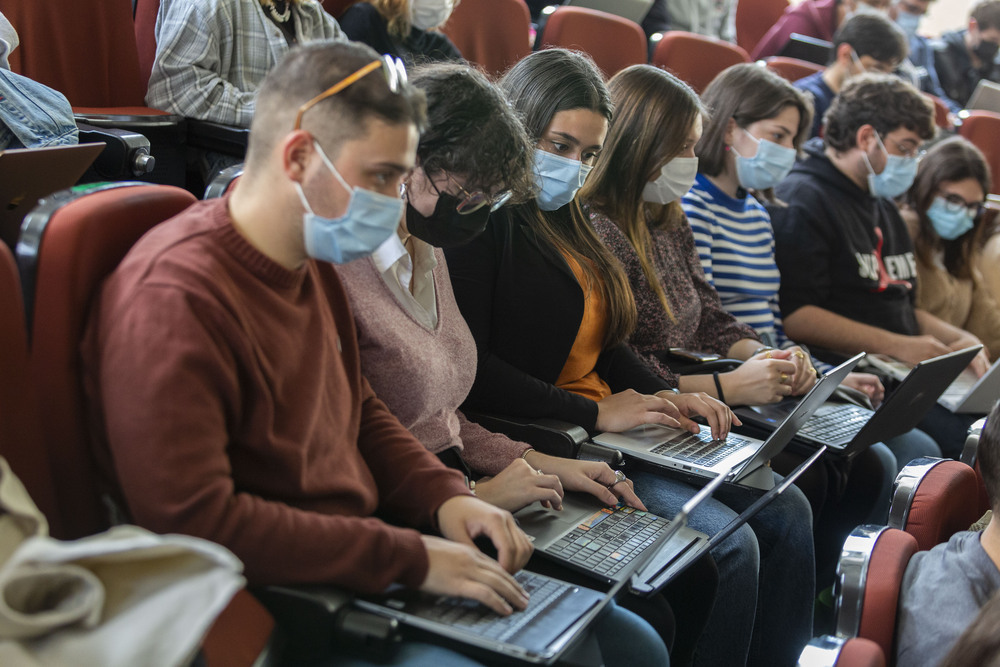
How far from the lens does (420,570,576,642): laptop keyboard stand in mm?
1073

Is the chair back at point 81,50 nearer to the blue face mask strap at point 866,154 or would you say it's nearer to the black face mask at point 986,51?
the blue face mask strap at point 866,154

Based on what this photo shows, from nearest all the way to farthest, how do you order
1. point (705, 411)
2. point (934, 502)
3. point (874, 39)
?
1. point (934, 502)
2. point (705, 411)
3. point (874, 39)

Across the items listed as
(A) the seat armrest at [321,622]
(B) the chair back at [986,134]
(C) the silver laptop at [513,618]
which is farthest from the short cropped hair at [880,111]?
(A) the seat armrest at [321,622]

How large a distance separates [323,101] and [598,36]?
9.21 ft

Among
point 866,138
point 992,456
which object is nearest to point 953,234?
point 866,138

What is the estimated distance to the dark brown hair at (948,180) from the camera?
10.7 feet

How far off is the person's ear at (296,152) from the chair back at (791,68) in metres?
3.74

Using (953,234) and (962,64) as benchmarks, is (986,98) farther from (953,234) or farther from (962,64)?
(953,234)

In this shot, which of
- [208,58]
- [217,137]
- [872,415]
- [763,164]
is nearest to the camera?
[872,415]

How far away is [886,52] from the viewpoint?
4.17 metres

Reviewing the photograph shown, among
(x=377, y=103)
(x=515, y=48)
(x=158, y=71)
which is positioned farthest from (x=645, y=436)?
(x=515, y=48)

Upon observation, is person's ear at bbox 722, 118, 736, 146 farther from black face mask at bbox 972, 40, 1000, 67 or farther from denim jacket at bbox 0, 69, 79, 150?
black face mask at bbox 972, 40, 1000, 67

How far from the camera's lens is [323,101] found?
107cm

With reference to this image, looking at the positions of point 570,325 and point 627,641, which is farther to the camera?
point 570,325
